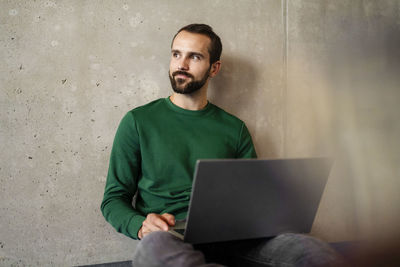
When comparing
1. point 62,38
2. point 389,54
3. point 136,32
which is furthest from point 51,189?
point 389,54

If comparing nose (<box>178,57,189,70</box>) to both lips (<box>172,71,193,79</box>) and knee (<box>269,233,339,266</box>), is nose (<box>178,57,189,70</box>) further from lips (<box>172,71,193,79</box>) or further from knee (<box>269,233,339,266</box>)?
knee (<box>269,233,339,266</box>)

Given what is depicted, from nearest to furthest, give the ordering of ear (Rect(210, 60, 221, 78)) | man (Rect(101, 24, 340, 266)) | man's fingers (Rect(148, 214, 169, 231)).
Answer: man's fingers (Rect(148, 214, 169, 231)), man (Rect(101, 24, 340, 266)), ear (Rect(210, 60, 221, 78))

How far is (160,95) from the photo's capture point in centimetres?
173

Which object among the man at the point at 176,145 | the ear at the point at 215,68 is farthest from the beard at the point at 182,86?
the ear at the point at 215,68

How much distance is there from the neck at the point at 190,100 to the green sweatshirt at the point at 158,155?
0.13ft

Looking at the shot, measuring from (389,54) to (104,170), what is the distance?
73.3 inches

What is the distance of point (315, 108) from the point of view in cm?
201

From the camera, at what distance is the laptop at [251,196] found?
90 centimetres

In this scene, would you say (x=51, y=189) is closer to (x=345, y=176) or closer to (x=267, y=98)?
(x=267, y=98)

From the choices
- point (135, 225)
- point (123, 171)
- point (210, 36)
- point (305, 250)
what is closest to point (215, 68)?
point (210, 36)

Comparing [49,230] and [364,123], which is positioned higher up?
[364,123]

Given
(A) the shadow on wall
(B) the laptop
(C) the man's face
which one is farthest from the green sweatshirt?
(A) the shadow on wall

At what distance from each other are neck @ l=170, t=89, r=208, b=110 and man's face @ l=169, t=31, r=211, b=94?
0.16 feet

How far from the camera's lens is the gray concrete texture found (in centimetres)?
154
